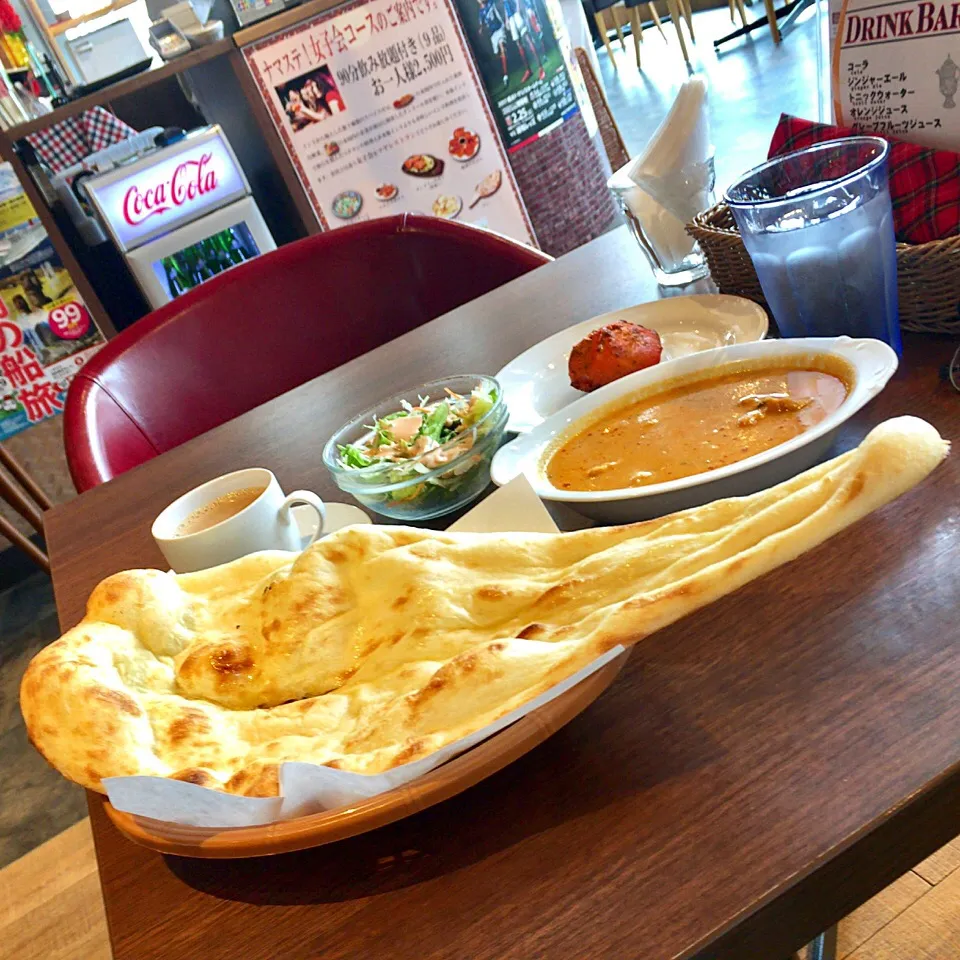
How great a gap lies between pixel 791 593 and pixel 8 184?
392 centimetres

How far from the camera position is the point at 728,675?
69 centimetres

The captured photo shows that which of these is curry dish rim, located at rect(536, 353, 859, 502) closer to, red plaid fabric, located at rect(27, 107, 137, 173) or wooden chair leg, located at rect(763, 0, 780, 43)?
red plaid fabric, located at rect(27, 107, 137, 173)

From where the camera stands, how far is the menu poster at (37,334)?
12.9 feet

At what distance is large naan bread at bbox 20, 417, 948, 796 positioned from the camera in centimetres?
58

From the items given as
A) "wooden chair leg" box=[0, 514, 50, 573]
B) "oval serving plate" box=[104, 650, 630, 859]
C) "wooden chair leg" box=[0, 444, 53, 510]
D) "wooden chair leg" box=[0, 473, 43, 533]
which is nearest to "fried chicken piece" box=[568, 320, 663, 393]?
"oval serving plate" box=[104, 650, 630, 859]

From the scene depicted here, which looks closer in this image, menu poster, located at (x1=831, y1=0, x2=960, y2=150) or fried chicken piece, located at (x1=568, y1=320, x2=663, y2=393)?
menu poster, located at (x1=831, y1=0, x2=960, y2=150)

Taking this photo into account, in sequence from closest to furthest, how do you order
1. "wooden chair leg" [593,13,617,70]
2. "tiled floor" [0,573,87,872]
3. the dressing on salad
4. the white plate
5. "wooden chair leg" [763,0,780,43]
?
the dressing on salad
the white plate
"tiled floor" [0,573,87,872]
"wooden chair leg" [763,0,780,43]
"wooden chair leg" [593,13,617,70]

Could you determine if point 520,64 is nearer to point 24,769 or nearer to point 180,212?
point 180,212

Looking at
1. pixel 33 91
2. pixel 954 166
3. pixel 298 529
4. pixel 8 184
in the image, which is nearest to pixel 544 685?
pixel 298 529

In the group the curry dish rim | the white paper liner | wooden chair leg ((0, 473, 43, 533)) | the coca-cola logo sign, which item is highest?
the coca-cola logo sign

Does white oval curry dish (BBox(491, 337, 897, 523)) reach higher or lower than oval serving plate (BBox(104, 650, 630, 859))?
lower

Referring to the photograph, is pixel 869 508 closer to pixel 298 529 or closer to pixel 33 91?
pixel 298 529

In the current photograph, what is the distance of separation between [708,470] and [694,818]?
32cm

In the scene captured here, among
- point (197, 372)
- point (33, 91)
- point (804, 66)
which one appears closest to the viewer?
point (197, 372)
